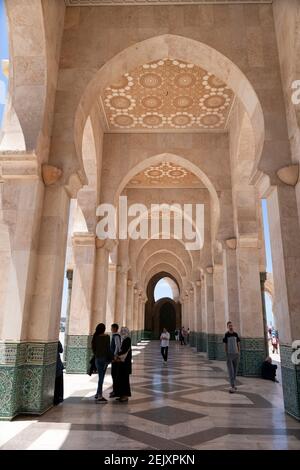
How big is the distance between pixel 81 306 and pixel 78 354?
990 mm

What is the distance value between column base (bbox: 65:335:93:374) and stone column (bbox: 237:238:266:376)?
3.21 meters

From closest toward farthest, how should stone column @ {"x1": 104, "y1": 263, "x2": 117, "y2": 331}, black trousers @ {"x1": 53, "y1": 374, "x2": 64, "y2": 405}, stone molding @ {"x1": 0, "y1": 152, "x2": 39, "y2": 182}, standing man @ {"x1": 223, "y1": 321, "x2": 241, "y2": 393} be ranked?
stone molding @ {"x1": 0, "y1": 152, "x2": 39, "y2": 182} < black trousers @ {"x1": 53, "y1": 374, "x2": 64, "y2": 405} < standing man @ {"x1": 223, "y1": 321, "x2": 241, "y2": 393} < stone column @ {"x1": 104, "y1": 263, "x2": 117, "y2": 331}

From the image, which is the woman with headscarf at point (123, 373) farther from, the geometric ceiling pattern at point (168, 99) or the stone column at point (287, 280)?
the geometric ceiling pattern at point (168, 99)

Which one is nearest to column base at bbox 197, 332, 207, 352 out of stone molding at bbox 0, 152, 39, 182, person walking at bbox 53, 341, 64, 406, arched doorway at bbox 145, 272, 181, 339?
person walking at bbox 53, 341, 64, 406

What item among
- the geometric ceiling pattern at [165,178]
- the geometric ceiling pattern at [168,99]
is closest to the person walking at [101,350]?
the geometric ceiling pattern at [168,99]

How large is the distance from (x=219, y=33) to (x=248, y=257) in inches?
170

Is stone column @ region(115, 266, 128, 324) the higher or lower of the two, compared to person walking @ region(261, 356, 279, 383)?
higher

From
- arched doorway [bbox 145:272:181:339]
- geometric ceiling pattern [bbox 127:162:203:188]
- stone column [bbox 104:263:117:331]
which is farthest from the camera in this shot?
arched doorway [bbox 145:272:181:339]

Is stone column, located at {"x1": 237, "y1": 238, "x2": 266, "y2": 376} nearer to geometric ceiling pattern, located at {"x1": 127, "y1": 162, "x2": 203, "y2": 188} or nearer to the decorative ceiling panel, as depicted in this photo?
geometric ceiling pattern, located at {"x1": 127, "y1": 162, "x2": 203, "y2": 188}

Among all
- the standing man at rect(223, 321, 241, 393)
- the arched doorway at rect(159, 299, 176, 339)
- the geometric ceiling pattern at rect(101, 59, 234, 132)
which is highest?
the geometric ceiling pattern at rect(101, 59, 234, 132)

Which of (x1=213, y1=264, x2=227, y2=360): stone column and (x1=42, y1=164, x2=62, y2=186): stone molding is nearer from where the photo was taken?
(x1=42, y1=164, x2=62, y2=186): stone molding

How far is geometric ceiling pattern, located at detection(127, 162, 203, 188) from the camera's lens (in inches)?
424

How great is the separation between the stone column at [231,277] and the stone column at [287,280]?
3304mm

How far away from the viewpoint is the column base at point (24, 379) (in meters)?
3.67
